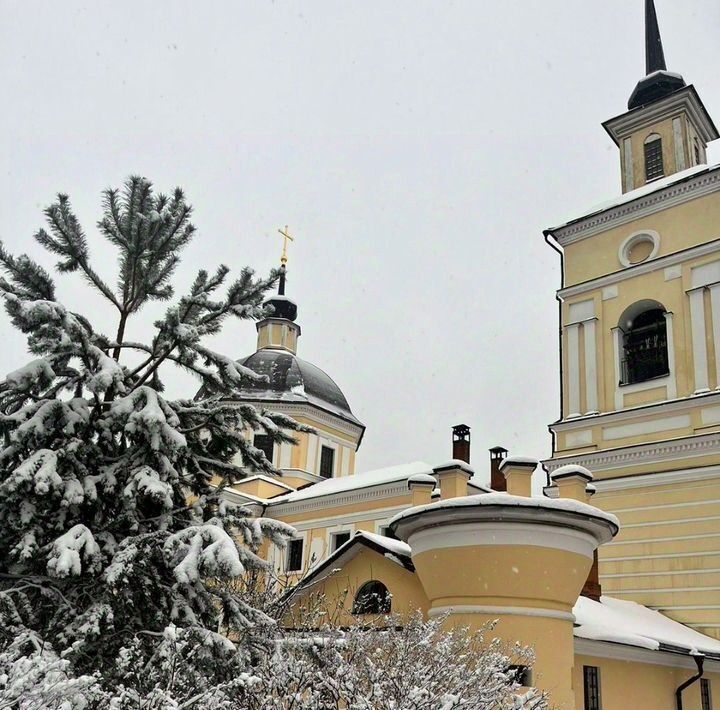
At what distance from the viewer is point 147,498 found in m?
8.45

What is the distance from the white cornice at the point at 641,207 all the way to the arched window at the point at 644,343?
2.28 metres

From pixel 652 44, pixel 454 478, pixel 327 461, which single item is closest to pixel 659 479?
pixel 454 478

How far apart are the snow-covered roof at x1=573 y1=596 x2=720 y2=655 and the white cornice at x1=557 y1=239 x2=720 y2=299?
24.5 feet

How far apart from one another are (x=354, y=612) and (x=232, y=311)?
5.06 metres

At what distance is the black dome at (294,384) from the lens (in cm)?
2944

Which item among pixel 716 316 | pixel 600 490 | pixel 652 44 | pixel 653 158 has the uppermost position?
pixel 652 44

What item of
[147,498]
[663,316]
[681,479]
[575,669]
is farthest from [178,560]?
[663,316]

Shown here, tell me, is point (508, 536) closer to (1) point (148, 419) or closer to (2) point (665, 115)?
(1) point (148, 419)

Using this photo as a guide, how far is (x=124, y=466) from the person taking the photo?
8422 millimetres

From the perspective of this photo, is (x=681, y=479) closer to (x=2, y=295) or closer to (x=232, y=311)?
(x=232, y=311)

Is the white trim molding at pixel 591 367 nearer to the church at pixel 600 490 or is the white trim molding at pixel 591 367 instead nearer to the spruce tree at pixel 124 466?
the church at pixel 600 490

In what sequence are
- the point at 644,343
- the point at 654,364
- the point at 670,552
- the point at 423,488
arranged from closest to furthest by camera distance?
the point at 423,488, the point at 670,552, the point at 654,364, the point at 644,343

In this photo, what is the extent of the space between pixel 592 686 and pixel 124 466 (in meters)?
7.29

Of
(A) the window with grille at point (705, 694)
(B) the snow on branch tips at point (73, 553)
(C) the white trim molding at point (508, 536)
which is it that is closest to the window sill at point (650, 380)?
(A) the window with grille at point (705, 694)
